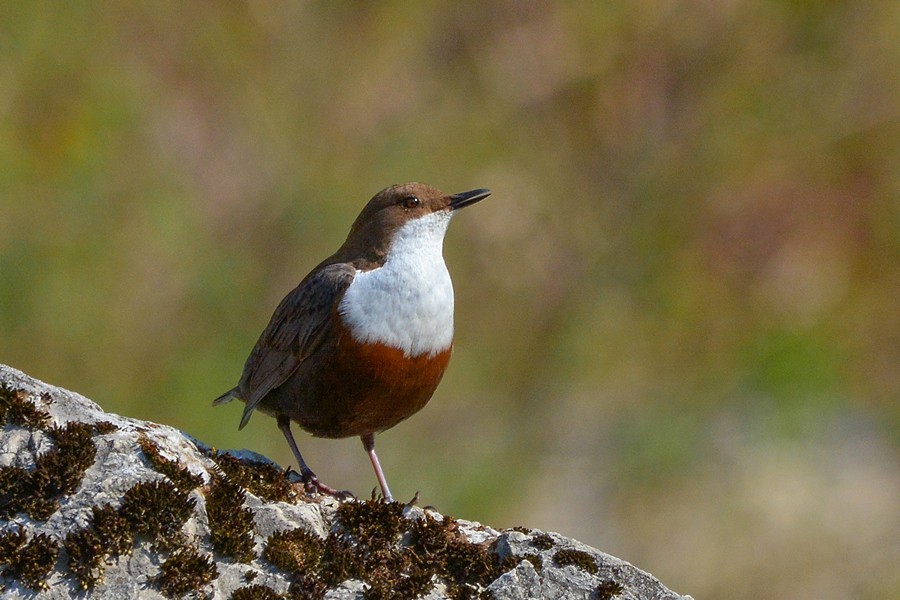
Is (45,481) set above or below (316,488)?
below

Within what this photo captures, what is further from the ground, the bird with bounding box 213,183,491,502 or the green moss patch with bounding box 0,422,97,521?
the bird with bounding box 213,183,491,502

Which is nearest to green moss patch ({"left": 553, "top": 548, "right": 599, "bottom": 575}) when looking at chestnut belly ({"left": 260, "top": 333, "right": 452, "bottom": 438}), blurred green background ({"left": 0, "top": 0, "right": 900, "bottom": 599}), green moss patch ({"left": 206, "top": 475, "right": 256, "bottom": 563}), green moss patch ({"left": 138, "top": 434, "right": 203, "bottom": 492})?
green moss patch ({"left": 206, "top": 475, "right": 256, "bottom": 563})

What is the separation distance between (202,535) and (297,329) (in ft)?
5.79

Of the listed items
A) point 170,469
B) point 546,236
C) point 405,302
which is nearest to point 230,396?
point 405,302

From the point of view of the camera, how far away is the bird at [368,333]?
503 cm

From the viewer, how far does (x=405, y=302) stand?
5.16 metres

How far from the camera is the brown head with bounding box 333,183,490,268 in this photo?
556 cm

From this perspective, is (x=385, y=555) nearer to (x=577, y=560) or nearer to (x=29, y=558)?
(x=577, y=560)

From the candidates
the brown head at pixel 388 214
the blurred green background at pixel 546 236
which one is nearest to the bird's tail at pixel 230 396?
the brown head at pixel 388 214

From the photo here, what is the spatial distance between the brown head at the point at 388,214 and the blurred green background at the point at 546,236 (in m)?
2.85

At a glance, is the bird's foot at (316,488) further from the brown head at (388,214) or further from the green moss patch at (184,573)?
the brown head at (388,214)

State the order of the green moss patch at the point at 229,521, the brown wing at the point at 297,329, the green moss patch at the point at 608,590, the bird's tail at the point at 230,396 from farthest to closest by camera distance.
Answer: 1. the bird's tail at the point at 230,396
2. the brown wing at the point at 297,329
3. the green moss patch at the point at 608,590
4. the green moss patch at the point at 229,521

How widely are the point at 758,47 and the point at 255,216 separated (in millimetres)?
5182

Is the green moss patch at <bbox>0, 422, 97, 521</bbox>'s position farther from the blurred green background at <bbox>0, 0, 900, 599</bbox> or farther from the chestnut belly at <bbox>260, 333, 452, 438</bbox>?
the blurred green background at <bbox>0, 0, 900, 599</bbox>
